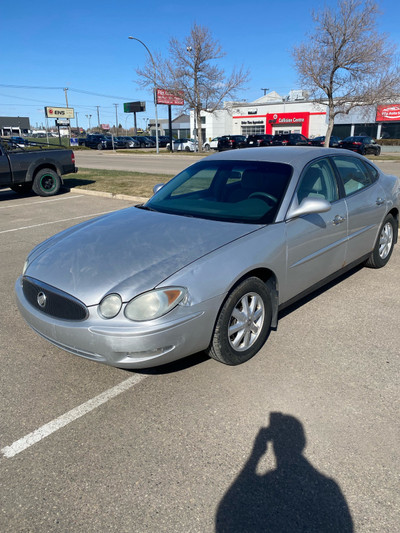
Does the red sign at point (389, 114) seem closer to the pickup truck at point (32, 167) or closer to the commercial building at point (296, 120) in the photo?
the commercial building at point (296, 120)

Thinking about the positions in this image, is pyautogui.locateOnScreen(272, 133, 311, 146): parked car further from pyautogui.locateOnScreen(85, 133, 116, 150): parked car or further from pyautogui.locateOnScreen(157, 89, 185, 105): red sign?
pyautogui.locateOnScreen(85, 133, 116, 150): parked car

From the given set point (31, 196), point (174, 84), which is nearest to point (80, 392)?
point (31, 196)

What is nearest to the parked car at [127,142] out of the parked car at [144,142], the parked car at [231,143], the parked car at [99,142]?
the parked car at [144,142]

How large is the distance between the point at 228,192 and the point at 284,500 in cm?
264

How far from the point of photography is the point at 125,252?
311 centimetres

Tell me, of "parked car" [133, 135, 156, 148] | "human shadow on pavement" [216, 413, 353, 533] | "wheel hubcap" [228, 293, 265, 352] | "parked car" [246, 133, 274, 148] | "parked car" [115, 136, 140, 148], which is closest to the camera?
"human shadow on pavement" [216, 413, 353, 533]

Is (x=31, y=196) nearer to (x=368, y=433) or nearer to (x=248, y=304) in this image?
(x=248, y=304)

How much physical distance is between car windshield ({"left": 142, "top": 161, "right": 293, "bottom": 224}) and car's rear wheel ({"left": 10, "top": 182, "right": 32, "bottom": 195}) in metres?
8.99

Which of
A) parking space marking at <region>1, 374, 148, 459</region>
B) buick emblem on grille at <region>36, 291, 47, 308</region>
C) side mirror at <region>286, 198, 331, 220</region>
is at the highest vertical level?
side mirror at <region>286, 198, 331, 220</region>

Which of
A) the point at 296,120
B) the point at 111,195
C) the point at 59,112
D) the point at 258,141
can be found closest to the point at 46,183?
the point at 111,195

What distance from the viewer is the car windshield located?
3613 mm

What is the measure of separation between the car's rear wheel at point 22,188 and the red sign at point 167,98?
1084 inches

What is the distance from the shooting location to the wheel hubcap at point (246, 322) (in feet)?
10.2

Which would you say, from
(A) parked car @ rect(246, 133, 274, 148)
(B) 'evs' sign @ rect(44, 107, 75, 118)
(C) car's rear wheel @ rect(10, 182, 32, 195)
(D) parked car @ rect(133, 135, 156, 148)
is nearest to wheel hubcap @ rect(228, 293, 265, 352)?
(C) car's rear wheel @ rect(10, 182, 32, 195)
